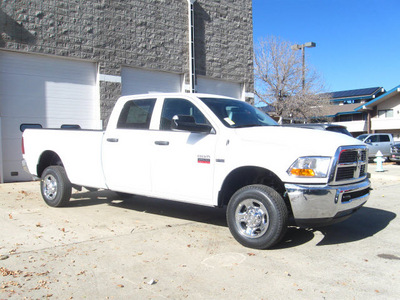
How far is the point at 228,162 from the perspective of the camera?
5172mm

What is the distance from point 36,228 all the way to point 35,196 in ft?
11.1

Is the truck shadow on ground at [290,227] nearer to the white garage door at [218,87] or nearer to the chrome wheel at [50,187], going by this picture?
the chrome wheel at [50,187]

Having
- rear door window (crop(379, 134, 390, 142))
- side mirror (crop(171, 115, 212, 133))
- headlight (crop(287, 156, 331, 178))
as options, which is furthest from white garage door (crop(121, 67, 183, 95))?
rear door window (crop(379, 134, 390, 142))

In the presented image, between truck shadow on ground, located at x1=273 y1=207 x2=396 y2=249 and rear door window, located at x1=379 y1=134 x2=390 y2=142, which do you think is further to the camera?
rear door window, located at x1=379 y1=134 x2=390 y2=142

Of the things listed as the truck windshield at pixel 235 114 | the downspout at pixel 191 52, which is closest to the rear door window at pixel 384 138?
the downspout at pixel 191 52

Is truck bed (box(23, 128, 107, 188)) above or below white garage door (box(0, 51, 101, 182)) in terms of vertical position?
below

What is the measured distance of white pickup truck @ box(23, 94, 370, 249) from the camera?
4.63 metres

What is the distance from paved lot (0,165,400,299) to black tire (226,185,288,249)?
18 centimetres

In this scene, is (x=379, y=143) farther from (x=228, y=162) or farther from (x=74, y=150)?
(x=228, y=162)

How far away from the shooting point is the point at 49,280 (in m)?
4.01

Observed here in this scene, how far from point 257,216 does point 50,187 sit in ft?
15.4

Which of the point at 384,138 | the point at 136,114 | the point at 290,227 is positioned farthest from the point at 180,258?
the point at 384,138

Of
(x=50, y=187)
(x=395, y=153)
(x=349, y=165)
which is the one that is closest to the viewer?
(x=349, y=165)

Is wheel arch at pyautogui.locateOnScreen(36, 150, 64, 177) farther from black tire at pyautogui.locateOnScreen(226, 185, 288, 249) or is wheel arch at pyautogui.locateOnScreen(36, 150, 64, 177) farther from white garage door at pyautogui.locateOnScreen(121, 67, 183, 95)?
white garage door at pyautogui.locateOnScreen(121, 67, 183, 95)
